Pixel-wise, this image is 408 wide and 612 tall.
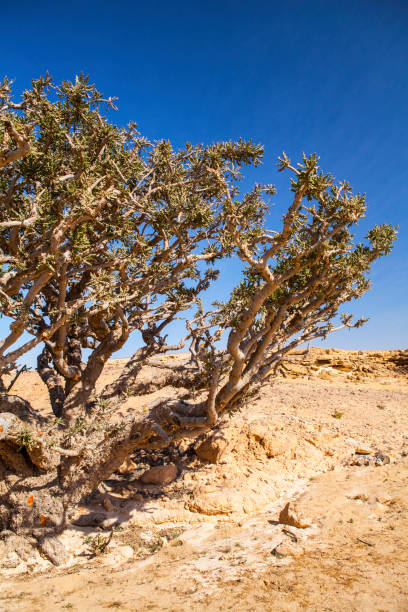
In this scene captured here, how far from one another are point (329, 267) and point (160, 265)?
371cm

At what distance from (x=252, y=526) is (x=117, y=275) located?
252 inches

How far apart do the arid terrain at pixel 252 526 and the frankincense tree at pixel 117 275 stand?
1472 millimetres

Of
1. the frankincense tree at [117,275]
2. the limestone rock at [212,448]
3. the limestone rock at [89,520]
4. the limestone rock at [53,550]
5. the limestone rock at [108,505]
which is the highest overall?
the frankincense tree at [117,275]

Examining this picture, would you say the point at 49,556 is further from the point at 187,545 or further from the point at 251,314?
the point at 251,314

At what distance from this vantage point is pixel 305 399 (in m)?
16.3

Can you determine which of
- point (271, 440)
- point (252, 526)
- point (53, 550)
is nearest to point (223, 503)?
point (252, 526)

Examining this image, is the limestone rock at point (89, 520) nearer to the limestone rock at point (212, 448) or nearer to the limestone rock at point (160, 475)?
the limestone rock at point (160, 475)

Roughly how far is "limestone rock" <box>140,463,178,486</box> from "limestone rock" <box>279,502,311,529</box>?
3993 mm

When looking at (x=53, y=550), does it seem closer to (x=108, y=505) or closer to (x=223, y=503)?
(x=108, y=505)

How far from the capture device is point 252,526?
824 centimetres

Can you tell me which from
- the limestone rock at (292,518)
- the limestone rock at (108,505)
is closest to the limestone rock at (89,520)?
the limestone rock at (108,505)

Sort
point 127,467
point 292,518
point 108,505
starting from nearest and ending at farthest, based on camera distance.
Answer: point 292,518 → point 108,505 → point 127,467

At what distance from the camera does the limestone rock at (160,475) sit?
1096 centimetres

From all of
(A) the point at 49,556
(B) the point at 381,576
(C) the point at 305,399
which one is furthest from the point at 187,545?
(C) the point at 305,399
